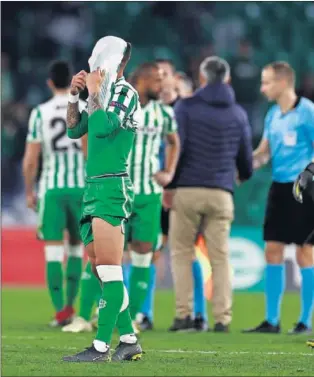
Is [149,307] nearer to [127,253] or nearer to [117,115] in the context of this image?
[127,253]

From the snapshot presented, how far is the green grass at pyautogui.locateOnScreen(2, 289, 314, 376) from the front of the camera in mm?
5914

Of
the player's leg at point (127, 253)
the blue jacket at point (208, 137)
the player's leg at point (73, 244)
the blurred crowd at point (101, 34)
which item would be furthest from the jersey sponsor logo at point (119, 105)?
the blurred crowd at point (101, 34)

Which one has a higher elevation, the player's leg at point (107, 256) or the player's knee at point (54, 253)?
the player's leg at point (107, 256)

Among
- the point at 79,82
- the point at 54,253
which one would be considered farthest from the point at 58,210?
the point at 79,82

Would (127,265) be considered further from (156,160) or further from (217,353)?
(217,353)

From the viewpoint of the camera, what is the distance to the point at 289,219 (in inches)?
376

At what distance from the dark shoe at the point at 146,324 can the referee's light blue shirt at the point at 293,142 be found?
1.62 m

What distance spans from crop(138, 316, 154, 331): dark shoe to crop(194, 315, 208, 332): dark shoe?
0.38m

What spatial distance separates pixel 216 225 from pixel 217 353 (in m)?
2.45

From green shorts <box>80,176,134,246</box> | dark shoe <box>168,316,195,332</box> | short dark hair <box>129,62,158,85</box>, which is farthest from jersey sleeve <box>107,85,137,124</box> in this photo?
dark shoe <box>168,316,195,332</box>

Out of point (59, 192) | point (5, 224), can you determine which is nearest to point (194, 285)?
point (59, 192)

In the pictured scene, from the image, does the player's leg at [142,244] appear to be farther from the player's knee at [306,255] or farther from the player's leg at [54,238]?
the player's knee at [306,255]

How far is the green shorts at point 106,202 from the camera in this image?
632 centimetres

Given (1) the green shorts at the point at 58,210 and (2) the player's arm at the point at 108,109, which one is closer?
(2) the player's arm at the point at 108,109
